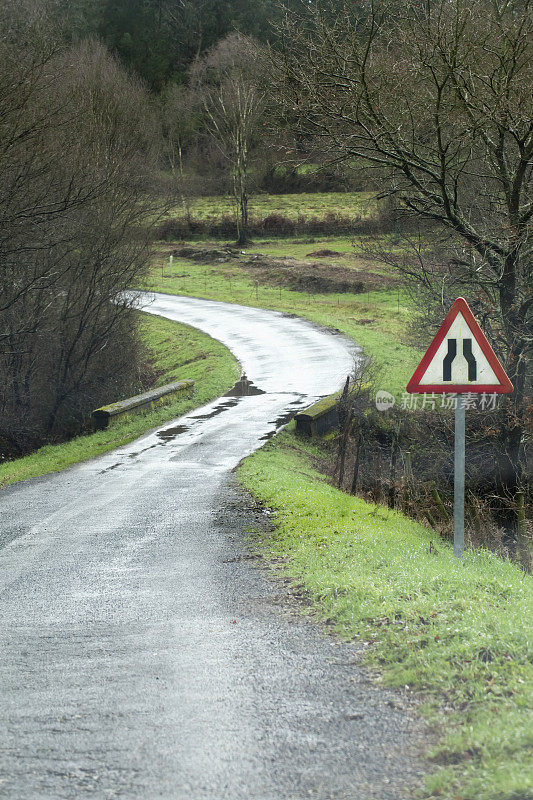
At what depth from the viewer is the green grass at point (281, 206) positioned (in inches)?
2304

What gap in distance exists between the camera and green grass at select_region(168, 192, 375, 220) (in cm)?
5853

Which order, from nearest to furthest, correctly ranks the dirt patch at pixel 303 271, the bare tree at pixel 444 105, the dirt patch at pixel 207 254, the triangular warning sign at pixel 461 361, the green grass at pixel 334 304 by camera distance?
the triangular warning sign at pixel 461 361 < the bare tree at pixel 444 105 < the green grass at pixel 334 304 < the dirt patch at pixel 303 271 < the dirt patch at pixel 207 254

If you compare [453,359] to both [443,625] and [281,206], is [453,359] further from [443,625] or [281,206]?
[281,206]

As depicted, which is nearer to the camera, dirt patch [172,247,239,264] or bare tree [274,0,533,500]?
bare tree [274,0,533,500]

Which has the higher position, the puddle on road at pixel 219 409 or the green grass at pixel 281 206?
the green grass at pixel 281 206

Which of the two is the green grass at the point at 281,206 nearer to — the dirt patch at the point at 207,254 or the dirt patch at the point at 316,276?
the dirt patch at the point at 207,254

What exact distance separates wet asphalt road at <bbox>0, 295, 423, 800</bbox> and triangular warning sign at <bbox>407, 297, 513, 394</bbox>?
2.12 meters

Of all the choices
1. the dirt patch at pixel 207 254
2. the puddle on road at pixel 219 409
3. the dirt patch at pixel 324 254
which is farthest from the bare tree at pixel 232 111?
the puddle on road at pixel 219 409

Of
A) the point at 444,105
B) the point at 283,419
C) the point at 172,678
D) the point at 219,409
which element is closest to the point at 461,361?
the point at 172,678

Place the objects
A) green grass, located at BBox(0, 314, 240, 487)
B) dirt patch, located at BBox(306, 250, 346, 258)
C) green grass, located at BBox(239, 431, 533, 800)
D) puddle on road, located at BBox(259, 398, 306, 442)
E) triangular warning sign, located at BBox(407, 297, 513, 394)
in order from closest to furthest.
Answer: green grass, located at BBox(239, 431, 533, 800), triangular warning sign, located at BBox(407, 297, 513, 394), green grass, located at BBox(0, 314, 240, 487), puddle on road, located at BBox(259, 398, 306, 442), dirt patch, located at BBox(306, 250, 346, 258)

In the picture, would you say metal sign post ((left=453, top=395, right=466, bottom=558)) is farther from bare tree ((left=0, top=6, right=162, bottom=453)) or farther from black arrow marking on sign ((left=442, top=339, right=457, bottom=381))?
bare tree ((left=0, top=6, right=162, bottom=453))

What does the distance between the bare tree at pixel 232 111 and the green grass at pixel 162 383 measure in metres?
21.5

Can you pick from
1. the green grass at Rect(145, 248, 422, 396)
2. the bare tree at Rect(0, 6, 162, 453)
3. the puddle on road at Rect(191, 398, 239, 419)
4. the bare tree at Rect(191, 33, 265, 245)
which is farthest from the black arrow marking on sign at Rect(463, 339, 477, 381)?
the bare tree at Rect(191, 33, 265, 245)

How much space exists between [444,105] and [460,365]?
781cm
